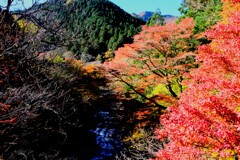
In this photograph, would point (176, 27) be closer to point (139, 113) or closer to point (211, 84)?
point (139, 113)

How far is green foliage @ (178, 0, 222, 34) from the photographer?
1809cm

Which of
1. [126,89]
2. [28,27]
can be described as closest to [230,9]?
[126,89]

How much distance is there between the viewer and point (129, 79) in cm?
1898

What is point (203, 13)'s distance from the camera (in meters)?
20.3

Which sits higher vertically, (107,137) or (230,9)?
(230,9)

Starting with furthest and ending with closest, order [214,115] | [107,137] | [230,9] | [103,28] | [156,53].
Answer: [103,28] < [107,137] < [156,53] < [230,9] < [214,115]

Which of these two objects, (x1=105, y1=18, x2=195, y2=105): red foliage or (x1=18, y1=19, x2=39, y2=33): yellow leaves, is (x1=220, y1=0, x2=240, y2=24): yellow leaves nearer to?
(x1=105, y1=18, x2=195, y2=105): red foliage

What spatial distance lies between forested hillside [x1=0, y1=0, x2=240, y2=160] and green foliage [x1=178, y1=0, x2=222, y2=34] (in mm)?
98

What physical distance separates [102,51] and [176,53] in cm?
4838

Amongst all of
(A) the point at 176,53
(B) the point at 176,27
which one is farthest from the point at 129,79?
(B) the point at 176,27

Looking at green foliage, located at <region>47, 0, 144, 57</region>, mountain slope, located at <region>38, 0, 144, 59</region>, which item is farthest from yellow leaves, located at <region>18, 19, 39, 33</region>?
green foliage, located at <region>47, 0, 144, 57</region>

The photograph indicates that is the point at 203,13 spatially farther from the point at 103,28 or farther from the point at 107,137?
the point at 103,28

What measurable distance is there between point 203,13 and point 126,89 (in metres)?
8.81

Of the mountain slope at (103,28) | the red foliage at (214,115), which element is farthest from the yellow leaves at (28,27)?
the mountain slope at (103,28)
